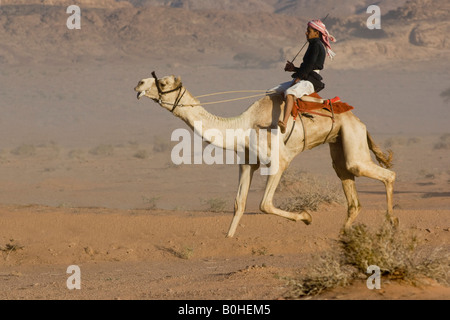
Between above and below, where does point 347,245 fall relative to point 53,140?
below

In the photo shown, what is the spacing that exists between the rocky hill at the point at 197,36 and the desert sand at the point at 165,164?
15 cm

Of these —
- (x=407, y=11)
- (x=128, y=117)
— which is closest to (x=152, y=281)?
(x=128, y=117)

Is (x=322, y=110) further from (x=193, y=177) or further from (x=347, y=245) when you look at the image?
(x=193, y=177)

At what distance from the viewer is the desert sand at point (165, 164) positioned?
10.3 meters

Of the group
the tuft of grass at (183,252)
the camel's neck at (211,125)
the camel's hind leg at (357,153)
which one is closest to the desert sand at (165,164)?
the tuft of grass at (183,252)

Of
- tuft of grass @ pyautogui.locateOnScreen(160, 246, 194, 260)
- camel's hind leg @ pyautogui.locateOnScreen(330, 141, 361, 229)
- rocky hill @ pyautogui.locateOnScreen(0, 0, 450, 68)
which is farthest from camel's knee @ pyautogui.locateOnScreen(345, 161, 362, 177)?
rocky hill @ pyautogui.locateOnScreen(0, 0, 450, 68)

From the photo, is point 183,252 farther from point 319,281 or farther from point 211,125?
point 319,281

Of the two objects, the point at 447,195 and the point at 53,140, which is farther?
the point at 53,140

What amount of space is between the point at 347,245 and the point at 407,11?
199ft

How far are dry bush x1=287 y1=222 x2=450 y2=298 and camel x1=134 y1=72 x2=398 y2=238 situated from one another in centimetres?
308

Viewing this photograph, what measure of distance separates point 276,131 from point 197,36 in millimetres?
52595
